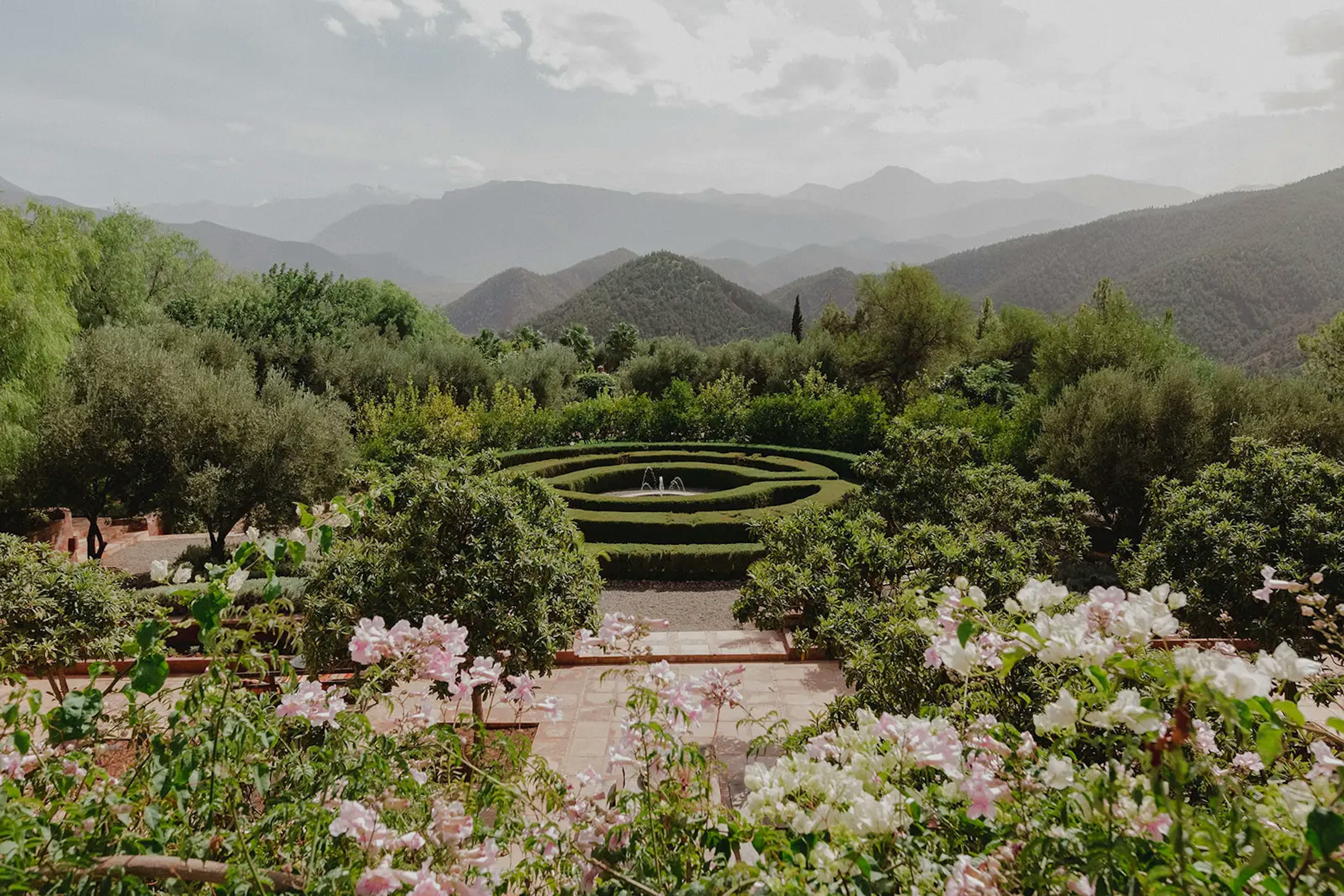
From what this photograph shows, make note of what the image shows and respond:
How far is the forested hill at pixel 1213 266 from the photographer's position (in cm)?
5994

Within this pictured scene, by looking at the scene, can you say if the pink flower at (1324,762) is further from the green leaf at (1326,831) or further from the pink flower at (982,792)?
the pink flower at (982,792)

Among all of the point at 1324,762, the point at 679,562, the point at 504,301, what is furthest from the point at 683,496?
the point at 504,301

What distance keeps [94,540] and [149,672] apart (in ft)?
50.9

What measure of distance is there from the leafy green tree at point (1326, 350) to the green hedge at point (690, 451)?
17.5m

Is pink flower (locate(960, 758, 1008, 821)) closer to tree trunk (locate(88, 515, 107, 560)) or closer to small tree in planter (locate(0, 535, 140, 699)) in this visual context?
small tree in planter (locate(0, 535, 140, 699))

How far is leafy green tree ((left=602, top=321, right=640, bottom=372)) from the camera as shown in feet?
175

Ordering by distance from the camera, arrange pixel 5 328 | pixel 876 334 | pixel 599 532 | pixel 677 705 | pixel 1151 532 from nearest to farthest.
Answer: pixel 677 705 < pixel 1151 532 < pixel 5 328 < pixel 599 532 < pixel 876 334

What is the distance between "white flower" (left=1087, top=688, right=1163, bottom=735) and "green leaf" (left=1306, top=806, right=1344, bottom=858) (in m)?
0.28

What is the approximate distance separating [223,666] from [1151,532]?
980 centimetres

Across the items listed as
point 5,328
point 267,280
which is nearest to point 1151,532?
point 5,328

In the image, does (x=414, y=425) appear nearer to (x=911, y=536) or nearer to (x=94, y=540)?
(x=94, y=540)

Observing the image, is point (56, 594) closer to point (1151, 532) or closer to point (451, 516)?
point (451, 516)

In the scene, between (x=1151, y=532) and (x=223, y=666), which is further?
(x=1151, y=532)

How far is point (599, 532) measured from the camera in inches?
565
